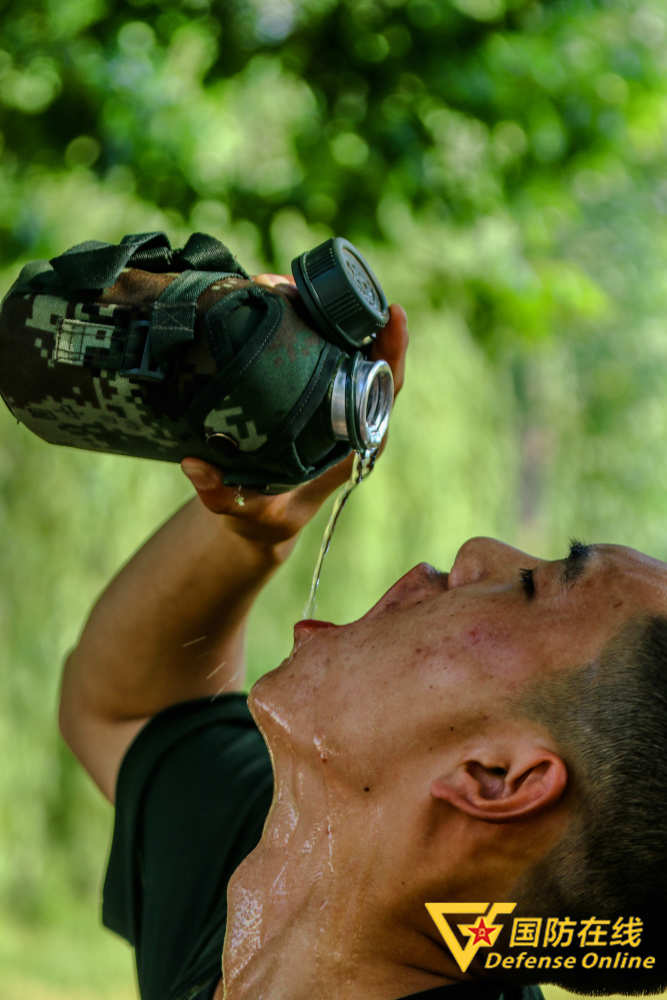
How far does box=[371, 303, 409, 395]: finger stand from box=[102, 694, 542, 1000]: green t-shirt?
69 cm

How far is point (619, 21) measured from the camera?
2.94 meters

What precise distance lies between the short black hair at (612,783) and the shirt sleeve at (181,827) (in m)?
0.53

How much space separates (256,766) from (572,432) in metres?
5.42

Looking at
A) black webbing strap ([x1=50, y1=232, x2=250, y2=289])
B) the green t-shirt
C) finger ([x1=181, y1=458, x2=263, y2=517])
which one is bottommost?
the green t-shirt

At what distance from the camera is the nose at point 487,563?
1.51 meters

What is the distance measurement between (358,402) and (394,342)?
0.79ft

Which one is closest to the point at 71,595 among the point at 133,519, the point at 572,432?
the point at 133,519

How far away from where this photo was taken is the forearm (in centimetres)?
178

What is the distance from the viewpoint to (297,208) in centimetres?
280

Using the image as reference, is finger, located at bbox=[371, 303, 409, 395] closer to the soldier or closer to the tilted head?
the soldier

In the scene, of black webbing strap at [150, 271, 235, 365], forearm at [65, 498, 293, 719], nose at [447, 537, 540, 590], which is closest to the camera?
black webbing strap at [150, 271, 235, 365]

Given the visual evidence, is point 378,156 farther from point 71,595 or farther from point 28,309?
point 71,595
